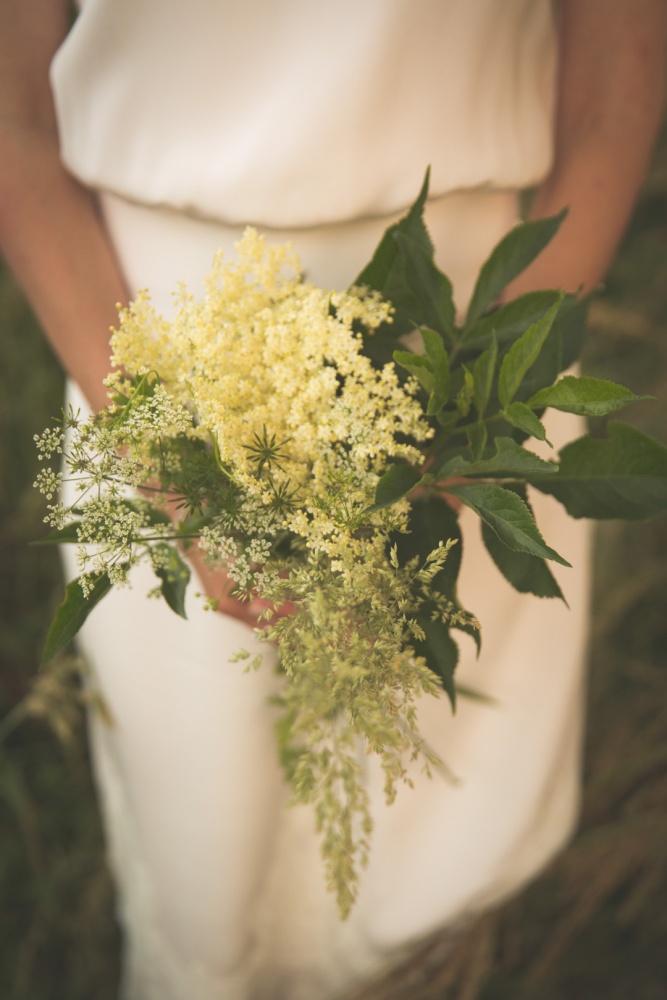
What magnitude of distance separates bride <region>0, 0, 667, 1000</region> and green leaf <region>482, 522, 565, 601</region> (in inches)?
8.6

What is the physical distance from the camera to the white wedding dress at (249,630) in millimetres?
699

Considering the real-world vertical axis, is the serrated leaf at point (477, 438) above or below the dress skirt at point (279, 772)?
above

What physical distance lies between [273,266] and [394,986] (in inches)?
49.7

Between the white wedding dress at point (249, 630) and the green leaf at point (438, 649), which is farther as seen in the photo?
the white wedding dress at point (249, 630)

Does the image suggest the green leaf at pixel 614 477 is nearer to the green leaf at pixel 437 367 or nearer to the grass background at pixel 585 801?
the green leaf at pixel 437 367

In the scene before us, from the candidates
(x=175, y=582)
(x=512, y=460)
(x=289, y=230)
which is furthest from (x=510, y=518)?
(x=289, y=230)

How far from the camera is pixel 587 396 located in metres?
0.47

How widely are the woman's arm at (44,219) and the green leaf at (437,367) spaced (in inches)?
13.1

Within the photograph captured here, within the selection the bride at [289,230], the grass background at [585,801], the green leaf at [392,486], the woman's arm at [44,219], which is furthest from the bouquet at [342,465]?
the grass background at [585,801]

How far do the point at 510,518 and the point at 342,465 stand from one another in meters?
0.11

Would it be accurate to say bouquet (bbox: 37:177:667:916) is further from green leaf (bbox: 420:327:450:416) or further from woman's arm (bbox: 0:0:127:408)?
woman's arm (bbox: 0:0:127:408)

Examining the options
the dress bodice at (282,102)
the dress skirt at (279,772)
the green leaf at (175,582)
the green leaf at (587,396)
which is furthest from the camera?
the dress skirt at (279,772)

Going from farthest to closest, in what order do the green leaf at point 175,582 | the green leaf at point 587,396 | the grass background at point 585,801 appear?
the grass background at point 585,801 → the green leaf at point 175,582 → the green leaf at point 587,396

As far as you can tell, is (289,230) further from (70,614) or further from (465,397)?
(70,614)
